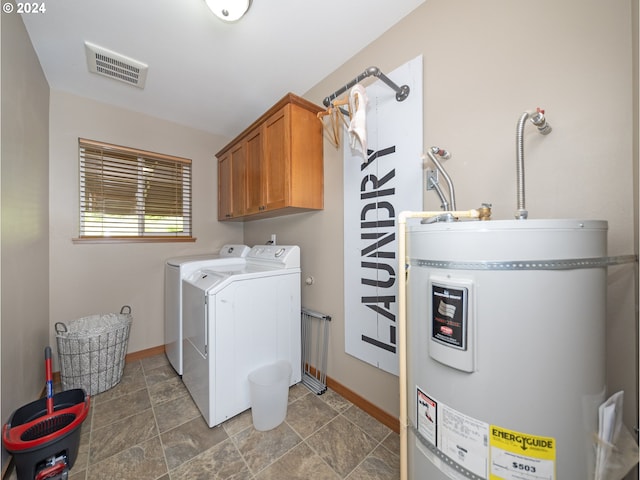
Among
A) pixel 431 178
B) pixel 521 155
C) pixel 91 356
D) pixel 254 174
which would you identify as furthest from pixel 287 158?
pixel 91 356

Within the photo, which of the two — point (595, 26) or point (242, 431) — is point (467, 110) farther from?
point (242, 431)

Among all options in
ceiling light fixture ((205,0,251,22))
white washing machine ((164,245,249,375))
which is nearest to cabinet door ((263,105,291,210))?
ceiling light fixture ((205,0,251,22))

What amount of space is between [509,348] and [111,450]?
210cm

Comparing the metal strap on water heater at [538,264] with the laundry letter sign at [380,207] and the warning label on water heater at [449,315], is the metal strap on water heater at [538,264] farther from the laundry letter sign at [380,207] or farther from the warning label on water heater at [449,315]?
the laundry letter sign at [380,207]

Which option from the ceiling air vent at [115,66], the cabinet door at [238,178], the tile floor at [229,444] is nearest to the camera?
the tile floor at [229,444]

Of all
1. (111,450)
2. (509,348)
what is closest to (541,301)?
(509,348)

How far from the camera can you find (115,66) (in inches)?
74.7

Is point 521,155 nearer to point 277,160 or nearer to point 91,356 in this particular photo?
point 277,160

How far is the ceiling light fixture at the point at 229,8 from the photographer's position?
4.36 feet

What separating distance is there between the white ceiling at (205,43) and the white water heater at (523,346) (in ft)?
5.17

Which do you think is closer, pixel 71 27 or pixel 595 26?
pixel 595 26

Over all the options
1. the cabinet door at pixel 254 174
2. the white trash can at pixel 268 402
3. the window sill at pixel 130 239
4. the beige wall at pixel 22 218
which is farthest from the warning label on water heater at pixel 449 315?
the window sill at pixel 130 239

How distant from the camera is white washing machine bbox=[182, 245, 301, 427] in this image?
1564mm

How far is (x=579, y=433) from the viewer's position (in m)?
0.66
